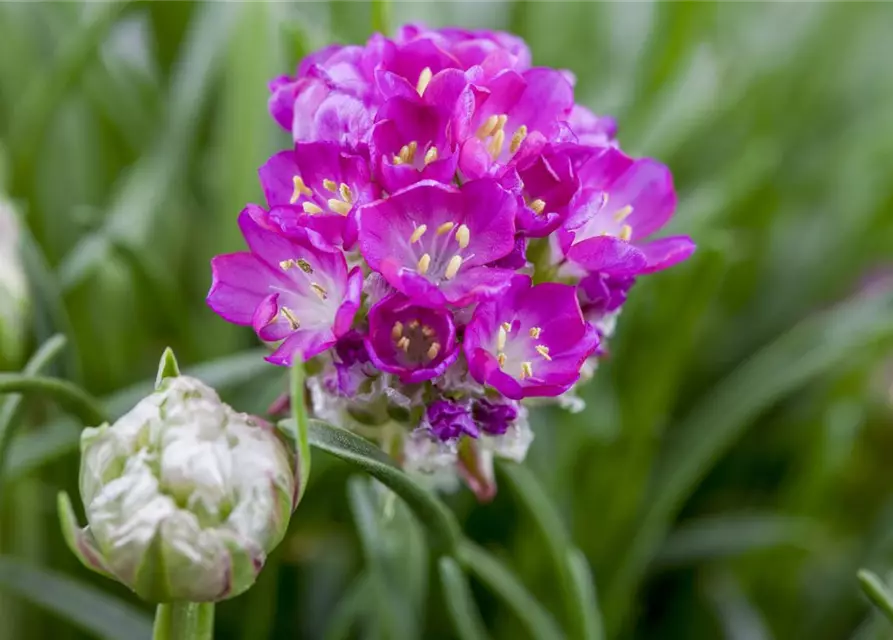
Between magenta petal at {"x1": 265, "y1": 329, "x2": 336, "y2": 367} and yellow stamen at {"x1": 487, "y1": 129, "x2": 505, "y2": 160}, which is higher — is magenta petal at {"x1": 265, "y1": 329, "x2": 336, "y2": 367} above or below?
below

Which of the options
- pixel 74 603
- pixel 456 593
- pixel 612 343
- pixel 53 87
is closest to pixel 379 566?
pixel 456 593

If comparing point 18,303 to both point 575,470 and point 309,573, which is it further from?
point 575,470

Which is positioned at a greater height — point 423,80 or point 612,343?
point 423,80

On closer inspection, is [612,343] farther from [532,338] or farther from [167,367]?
[167,367]

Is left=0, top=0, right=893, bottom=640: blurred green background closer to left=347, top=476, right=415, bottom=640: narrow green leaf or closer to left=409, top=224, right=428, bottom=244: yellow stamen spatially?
left=347, top=476, right=415, bottom=640: narrow green leaf

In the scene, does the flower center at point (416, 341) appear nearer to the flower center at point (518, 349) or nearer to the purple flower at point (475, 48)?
the flower center at point (518, 349)

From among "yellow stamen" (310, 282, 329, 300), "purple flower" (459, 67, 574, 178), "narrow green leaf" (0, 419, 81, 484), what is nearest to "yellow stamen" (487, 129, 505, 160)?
"purple flower" (459, 67, 574, 178)

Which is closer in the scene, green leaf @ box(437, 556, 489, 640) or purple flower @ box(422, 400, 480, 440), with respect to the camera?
purple flower @ box(422, 400, 480, 440)
